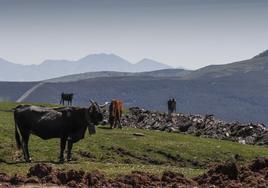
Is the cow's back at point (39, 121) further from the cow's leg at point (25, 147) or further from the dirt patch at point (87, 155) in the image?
the dirt patch at point (87, 155)

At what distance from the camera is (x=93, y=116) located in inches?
1328

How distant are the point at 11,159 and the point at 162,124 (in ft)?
114

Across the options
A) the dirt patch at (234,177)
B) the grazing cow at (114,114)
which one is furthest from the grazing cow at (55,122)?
the grazing cow at (114,114)

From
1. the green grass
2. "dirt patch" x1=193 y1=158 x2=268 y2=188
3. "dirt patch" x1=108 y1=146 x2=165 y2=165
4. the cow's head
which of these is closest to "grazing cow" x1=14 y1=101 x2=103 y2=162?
the cow's head

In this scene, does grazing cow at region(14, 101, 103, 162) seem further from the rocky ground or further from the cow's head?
the rocky ground

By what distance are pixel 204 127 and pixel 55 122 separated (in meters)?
34.8

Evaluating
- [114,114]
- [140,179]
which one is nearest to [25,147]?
[140,179]

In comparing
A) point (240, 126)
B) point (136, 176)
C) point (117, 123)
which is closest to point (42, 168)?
point (136, 176)

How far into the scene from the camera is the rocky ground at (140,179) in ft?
76.6

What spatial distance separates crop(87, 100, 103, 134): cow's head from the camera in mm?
33531

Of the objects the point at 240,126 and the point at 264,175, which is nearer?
the point at 264,175

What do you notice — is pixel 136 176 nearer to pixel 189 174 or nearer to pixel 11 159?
pixel 189 174

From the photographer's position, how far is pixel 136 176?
24500 millimetres

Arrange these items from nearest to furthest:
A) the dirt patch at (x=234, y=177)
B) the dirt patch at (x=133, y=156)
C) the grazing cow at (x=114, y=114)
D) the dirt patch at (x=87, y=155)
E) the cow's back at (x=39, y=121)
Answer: the dirt patch at (x=234, y=177), the cow's back at (x=39, y=121), the dirt patch at (x=87, y=155), the dirt patch at (x=133, y=156), the grazing cow at (x=114, y=114)
